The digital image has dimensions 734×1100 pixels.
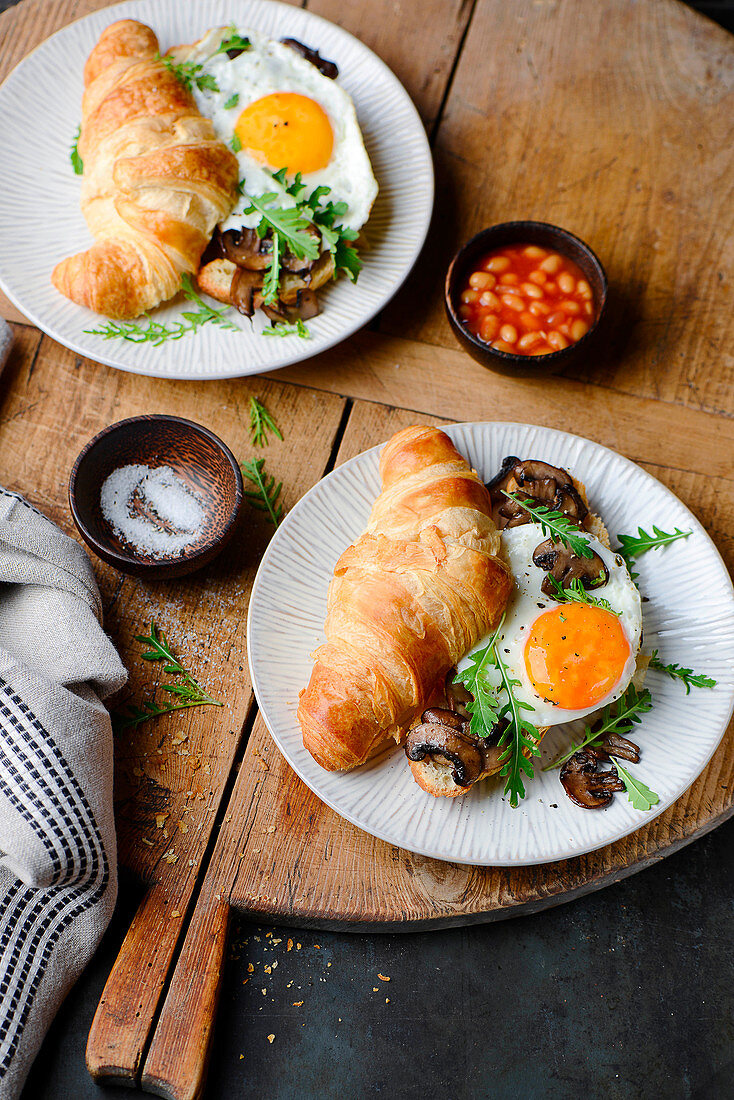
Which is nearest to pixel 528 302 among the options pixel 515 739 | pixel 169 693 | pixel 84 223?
pixel 515 739

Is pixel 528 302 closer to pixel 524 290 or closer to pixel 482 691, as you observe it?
pixel 524 290

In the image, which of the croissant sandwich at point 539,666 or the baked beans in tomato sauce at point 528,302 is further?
the baked beans in tomato sauce at point 528,302

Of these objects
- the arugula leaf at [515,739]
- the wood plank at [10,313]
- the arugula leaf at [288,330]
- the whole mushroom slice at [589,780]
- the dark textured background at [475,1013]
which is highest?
the wood plank at [10,313]

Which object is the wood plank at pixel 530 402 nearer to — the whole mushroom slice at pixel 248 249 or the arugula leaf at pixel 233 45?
the whole mushroom slice at pixel 248 249

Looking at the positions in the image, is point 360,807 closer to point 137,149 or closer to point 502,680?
point 502,680

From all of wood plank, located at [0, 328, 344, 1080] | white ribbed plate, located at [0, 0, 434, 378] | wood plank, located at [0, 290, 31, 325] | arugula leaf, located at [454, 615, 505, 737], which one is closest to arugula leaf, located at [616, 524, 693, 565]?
arugula leaf, located at [454, 615, 505, 737]

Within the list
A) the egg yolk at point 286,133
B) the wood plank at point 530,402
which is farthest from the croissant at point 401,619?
the egg yolk at point 286,133

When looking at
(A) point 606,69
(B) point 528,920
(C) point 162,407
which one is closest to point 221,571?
(C) point 162,407
